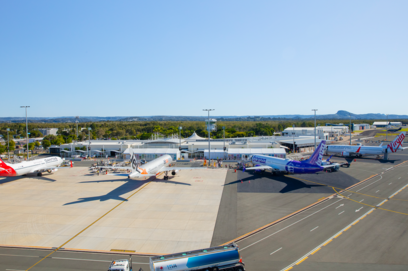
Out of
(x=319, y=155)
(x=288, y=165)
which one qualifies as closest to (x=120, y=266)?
(x=288, y=165)

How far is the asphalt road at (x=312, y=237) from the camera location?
19.1 meters

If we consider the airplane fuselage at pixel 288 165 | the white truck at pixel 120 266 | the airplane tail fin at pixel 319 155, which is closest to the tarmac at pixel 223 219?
the white truck at pixel 120 266

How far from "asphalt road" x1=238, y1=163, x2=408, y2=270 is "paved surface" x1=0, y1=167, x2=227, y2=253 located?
5.20 m

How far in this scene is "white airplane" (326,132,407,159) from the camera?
2601 inches

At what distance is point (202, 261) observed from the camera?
637 inches

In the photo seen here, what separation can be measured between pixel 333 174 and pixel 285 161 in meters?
11.1

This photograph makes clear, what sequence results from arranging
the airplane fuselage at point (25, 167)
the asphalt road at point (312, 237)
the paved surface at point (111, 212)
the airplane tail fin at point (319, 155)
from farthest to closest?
1. the airplane fuselage at point (25, 167)
2. the airplane tail fin at point (319, 155)
3. the paved surface at point (111, 212)
4. the asphalt road at point (312, 237)

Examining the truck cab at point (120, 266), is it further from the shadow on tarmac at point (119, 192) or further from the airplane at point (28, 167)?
the airplane at point (28, 167)

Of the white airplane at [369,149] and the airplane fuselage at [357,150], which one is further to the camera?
the airplane fuselage at [357,150]

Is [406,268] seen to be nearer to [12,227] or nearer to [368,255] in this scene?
[368,255]

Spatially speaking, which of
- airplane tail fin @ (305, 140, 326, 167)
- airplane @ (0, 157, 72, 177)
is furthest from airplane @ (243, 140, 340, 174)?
airplane @ (0, 157, 72, 177)

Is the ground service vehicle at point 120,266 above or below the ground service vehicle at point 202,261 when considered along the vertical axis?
below

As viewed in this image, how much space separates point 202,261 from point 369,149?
A: 70.8 m

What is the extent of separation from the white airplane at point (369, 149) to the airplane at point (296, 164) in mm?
25028
